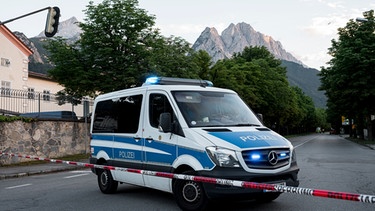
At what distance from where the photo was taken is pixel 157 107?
7809 mm

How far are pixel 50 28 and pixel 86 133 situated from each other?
7.05 meters

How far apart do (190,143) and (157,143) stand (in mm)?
981

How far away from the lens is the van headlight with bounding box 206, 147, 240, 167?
20.6 ft

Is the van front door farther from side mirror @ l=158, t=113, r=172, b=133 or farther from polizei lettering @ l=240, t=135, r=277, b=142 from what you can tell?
polizei lettering @ l=240, t=135, r=277, b=142

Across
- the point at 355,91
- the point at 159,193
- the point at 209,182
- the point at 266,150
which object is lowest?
the point at 159,193

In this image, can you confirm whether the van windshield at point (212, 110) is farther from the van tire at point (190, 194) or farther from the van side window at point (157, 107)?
the van tire at point (190, 194)

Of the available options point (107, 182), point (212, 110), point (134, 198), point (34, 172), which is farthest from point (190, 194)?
point (34, 172)

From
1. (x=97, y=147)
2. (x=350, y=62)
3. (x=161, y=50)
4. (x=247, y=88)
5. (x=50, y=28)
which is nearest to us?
(x=97, y=147)

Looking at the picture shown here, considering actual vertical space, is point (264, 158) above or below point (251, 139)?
below

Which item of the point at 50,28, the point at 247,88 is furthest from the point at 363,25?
the point at 50,28

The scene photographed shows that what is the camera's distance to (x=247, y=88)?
42.8 meters

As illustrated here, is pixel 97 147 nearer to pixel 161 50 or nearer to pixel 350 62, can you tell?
pixel 161 50

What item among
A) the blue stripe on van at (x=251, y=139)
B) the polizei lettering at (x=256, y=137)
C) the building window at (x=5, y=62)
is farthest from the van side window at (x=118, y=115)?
the building window at (x=5, y=62)

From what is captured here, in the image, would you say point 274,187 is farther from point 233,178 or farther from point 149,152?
point 149,152
